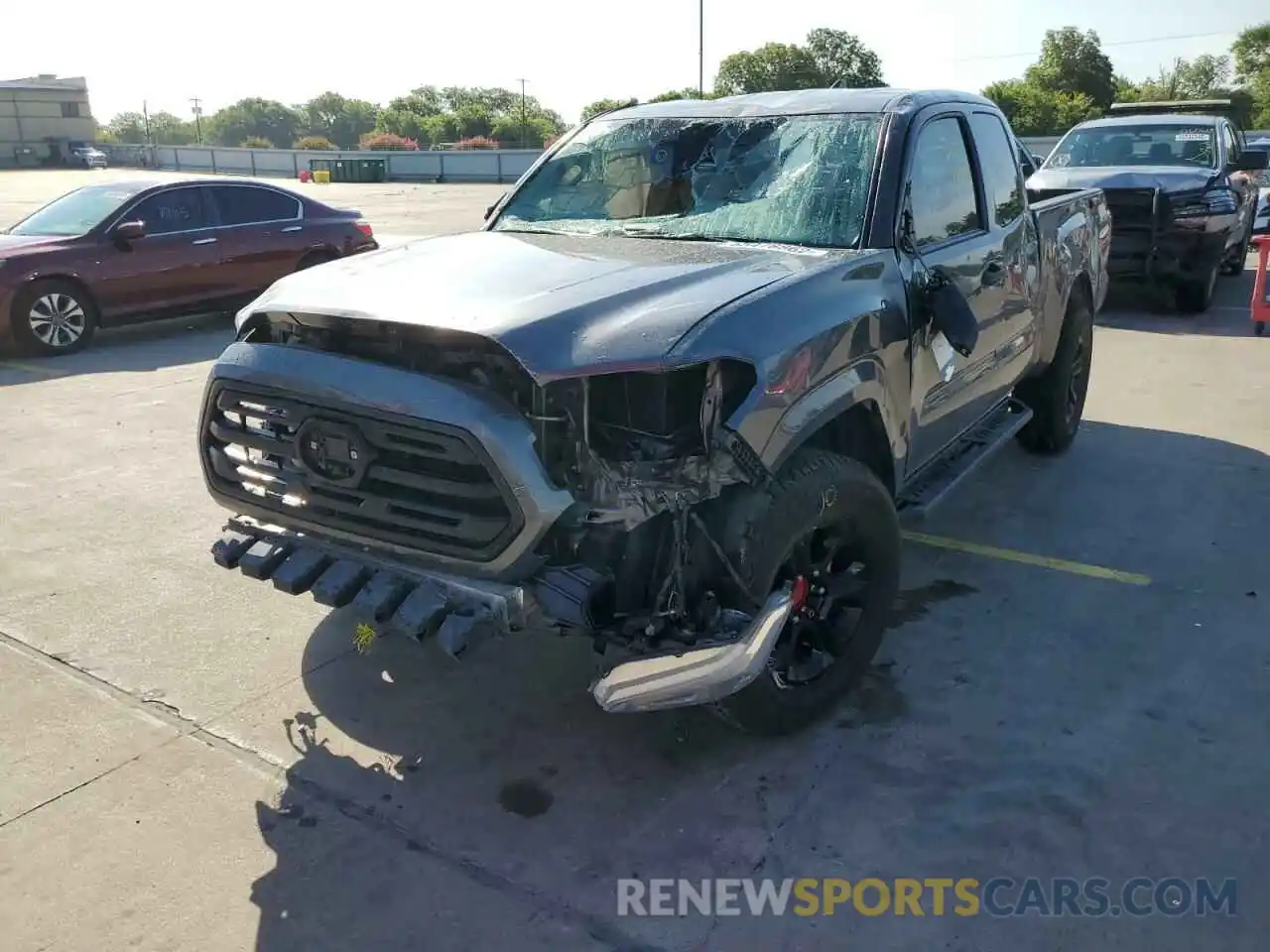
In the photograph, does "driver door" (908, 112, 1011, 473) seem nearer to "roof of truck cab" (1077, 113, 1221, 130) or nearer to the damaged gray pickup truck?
the damaged gray pickup truck

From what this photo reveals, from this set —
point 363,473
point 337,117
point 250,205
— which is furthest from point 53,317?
point 337,117

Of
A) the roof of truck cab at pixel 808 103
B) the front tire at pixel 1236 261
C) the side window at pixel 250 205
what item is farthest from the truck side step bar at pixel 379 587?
the front tire at pixel 1236 261

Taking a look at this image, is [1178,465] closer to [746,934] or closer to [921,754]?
[921,754]

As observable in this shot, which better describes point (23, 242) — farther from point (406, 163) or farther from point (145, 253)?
point (406, 163)

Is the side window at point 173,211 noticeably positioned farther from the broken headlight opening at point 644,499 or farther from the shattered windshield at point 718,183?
the broken headlight opening at point 644,499

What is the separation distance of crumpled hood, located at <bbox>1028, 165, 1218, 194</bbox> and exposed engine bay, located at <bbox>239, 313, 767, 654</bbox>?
875 cm

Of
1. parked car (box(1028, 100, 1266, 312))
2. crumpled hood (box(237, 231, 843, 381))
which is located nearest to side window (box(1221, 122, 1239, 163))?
parked car (box(1028, 100, 1266, 312))

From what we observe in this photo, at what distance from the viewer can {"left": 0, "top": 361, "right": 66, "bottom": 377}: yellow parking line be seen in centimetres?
891

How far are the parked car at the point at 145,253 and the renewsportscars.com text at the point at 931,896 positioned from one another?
890 centimetres

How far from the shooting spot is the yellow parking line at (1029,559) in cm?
472

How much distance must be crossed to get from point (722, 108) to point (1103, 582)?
2.63 meters

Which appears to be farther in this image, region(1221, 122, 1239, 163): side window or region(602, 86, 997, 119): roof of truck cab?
region(1221, 122, 1239, 163): side window

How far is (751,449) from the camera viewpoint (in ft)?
9.61

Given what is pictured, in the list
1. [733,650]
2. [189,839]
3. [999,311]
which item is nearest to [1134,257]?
[999,311]
